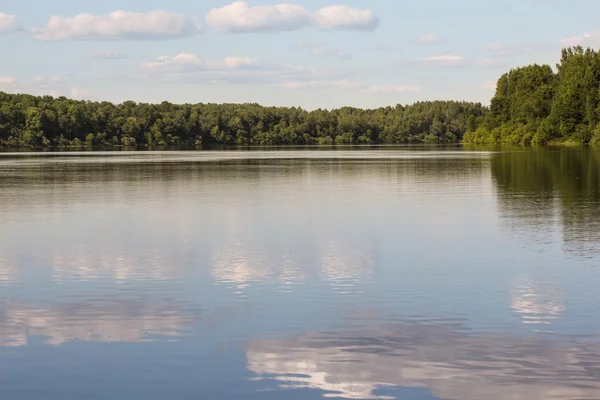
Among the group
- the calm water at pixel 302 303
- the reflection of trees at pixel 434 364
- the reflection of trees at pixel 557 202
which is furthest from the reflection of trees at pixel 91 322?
the reflection of trees at pixel 557 202

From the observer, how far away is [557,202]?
32250 millimetres

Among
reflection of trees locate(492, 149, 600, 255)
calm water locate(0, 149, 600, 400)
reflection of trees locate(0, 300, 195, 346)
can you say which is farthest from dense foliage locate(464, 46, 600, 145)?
reflection of trees locate(0, 300, 195, 346)

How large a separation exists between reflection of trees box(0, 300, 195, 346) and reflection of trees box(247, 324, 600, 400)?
1959 mm

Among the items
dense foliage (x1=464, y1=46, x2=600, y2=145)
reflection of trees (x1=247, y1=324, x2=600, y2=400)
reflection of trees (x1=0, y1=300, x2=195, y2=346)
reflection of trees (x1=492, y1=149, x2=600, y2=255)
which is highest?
dense foliage (x1=464, y1=46, x2=600, y2=145)

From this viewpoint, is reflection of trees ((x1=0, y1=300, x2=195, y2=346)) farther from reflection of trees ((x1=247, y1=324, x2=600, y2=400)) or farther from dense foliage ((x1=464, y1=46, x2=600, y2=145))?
dense foliage ((x1=464, y1=46, x2=600, y2=145))

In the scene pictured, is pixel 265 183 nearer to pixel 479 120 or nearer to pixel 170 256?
pixel 170 256

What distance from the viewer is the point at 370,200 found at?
114 ft

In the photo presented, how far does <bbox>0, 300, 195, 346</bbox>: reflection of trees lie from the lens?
12648 mm

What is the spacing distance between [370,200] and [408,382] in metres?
24.6

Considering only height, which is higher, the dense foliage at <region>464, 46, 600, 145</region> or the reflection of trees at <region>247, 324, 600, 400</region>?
the dense foliage at <region>464, 46, 600, 145</region>

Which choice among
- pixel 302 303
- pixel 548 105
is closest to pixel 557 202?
pixel 302 303

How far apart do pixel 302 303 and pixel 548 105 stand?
132238 mm

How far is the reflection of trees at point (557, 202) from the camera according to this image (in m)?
23.3

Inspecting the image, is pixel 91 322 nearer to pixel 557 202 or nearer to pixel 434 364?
pixel 434 364
